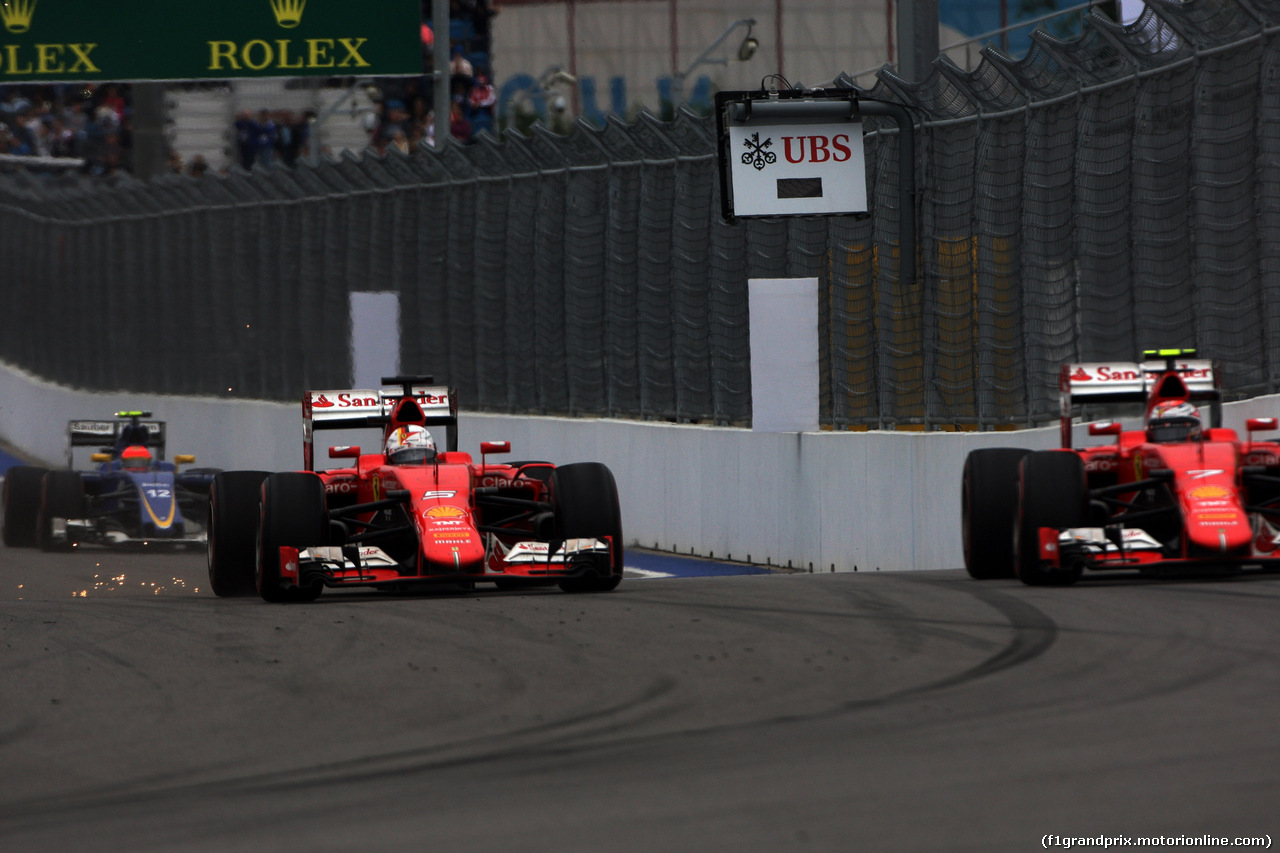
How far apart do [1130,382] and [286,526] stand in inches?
170

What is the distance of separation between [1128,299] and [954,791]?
8.19 metres

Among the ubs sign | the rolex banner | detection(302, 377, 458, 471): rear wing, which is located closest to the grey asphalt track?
detection(302, 377, 458, 471): rear wing

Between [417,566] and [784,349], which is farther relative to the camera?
[784,349]

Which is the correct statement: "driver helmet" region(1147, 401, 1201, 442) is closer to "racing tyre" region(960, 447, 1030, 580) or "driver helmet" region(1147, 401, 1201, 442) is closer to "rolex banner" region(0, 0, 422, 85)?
"racing tyre" region(960, 447, 1030, 580)

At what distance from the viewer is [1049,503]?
10281mm

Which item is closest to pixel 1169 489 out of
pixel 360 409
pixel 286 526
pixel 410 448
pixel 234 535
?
pixel 410 448

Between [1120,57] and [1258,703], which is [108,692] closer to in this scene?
[1258,703]

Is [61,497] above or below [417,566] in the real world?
above

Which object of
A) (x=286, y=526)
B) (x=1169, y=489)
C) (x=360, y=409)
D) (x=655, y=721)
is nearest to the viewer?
(x=655, y=721)

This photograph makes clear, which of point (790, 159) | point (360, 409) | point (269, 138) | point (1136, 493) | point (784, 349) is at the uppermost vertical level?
point (269, 138)

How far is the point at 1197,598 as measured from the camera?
374 inches

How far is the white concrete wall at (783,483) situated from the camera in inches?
541

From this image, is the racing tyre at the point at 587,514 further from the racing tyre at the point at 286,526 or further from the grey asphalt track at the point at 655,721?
the racing tyre at the point at 286,526

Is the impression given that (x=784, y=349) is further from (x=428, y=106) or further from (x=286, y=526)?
(x=428, y=106)
